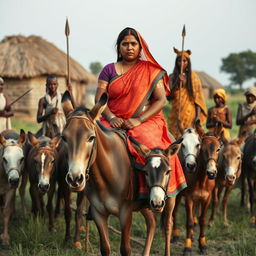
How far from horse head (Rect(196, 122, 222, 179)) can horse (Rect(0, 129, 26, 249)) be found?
299 cm

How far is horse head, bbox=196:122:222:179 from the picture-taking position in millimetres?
5676

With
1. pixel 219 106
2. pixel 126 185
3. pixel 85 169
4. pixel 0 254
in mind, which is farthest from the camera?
pixel 219 106

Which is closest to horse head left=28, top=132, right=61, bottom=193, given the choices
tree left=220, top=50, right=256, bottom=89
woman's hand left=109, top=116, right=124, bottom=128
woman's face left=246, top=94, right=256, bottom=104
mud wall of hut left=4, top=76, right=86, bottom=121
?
woman's hand left=109, top=116, right=124, bottom=128

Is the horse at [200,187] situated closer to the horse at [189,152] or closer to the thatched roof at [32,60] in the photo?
the horse at [189,152]

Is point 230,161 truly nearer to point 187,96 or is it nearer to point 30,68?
point 187,96

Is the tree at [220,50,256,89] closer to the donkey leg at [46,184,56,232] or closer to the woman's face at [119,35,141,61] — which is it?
the donkey leg at [46,184,56,232]

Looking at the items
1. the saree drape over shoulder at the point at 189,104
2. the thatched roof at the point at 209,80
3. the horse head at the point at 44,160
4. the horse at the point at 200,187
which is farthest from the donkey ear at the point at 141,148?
the thatched roof at the point at 209,80

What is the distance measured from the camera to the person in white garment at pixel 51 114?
24.5 ft

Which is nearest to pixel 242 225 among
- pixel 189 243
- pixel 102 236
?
pixel 189 243

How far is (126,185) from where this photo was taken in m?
3.80

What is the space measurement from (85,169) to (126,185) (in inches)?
29.7

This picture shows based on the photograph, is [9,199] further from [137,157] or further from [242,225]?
[242,225]

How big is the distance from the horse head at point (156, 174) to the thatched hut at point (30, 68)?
1906cm

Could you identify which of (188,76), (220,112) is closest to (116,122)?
(188,76)
